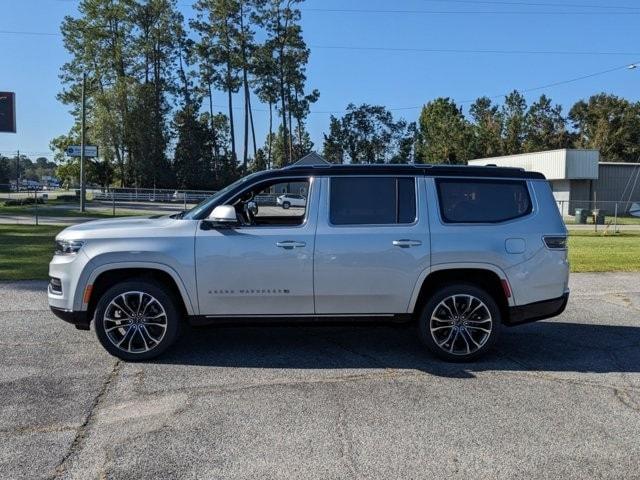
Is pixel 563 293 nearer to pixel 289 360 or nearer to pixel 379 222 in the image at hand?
pixel 379 222

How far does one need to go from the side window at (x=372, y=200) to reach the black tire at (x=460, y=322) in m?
0.86

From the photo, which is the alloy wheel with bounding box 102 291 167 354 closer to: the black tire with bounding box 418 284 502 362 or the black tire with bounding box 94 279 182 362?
the black tire with bounding box 94 279 182 362

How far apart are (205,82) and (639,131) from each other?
5193 centimetres

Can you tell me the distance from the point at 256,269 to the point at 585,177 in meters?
43.7

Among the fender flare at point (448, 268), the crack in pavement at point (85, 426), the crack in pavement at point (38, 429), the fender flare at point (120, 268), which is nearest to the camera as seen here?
the crack in pavement at point (85, 426)

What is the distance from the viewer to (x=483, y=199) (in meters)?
5.82

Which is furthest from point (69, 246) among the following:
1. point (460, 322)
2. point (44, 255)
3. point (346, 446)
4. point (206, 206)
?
point (44, 255)

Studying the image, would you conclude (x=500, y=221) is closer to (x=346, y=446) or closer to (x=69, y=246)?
(x=346, y=446)

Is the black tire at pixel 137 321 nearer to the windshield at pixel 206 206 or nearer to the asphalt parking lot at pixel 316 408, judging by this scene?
the asphalt parking lot at pixel 316 408

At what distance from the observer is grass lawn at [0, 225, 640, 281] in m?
11.3

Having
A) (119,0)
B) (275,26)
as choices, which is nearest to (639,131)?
(275,26)

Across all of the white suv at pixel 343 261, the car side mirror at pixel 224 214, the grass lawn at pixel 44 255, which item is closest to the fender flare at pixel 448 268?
the white suv at pixel 343 261

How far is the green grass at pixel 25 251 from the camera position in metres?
10.9

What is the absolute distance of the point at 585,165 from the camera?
43.4 meters
